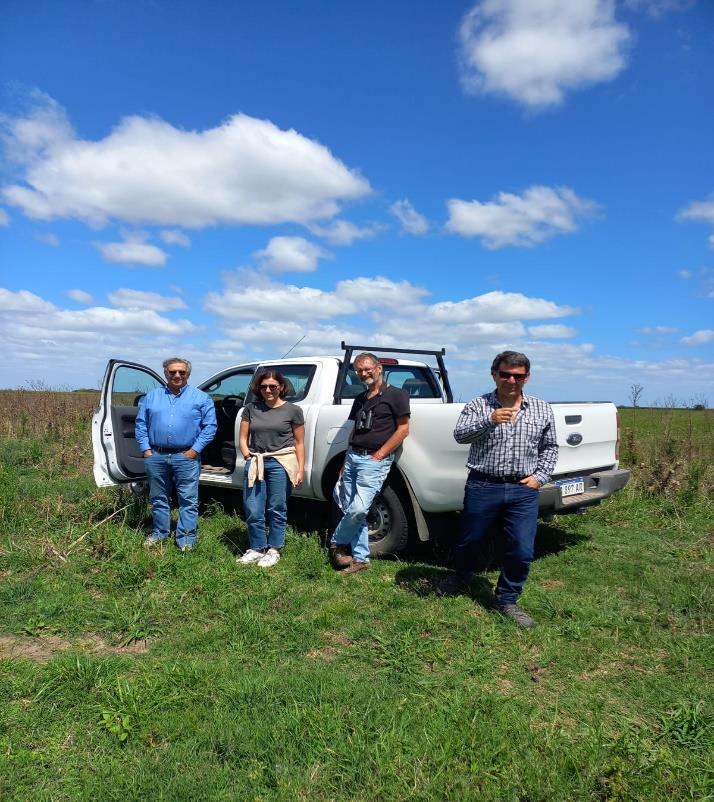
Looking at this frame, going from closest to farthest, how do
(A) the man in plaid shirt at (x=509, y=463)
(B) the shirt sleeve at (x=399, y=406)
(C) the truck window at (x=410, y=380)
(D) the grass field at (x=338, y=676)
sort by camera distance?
(D) the grass field at (x=338, y=676), (A) the man in plaid shirt at (x=509, y=463), (B) the shirt sleeve at (x=399, y=406), (C) the truck window at (x=410, y=380)

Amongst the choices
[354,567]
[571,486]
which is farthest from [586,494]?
[354,567]

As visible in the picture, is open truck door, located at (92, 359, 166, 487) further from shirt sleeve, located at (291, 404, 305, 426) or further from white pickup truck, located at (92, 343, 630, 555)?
shirt sleeve, located at (291, 404, 305, 426)

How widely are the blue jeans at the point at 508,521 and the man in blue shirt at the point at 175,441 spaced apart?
2.57 metres

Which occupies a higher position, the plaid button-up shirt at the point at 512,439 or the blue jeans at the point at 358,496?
the plaid button-up shirt at the point at 512,439

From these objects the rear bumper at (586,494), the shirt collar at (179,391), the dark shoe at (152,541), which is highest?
the shirt collar at (179,391)

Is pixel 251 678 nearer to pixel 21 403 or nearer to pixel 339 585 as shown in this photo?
pixel 339 585

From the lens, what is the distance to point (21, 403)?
47.1ft

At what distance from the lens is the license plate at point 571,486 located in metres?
4.93

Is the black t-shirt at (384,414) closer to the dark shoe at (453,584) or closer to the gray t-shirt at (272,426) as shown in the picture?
the gray t-shirt at (272,426)

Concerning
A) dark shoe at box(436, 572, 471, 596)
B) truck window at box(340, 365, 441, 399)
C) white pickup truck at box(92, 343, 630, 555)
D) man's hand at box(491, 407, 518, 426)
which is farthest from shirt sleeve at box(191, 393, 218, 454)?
man's hand at box(491, 407, 518, 426)

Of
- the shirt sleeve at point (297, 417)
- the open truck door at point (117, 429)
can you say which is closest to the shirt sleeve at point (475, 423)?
the shirt sleeve at point (297, 417)

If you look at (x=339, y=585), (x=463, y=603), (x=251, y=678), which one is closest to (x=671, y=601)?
(x=463, y=603)

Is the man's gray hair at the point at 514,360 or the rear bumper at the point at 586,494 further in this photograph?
the rear bumper at the point at 586,494

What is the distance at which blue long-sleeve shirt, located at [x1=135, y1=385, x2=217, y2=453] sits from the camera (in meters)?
5.47
